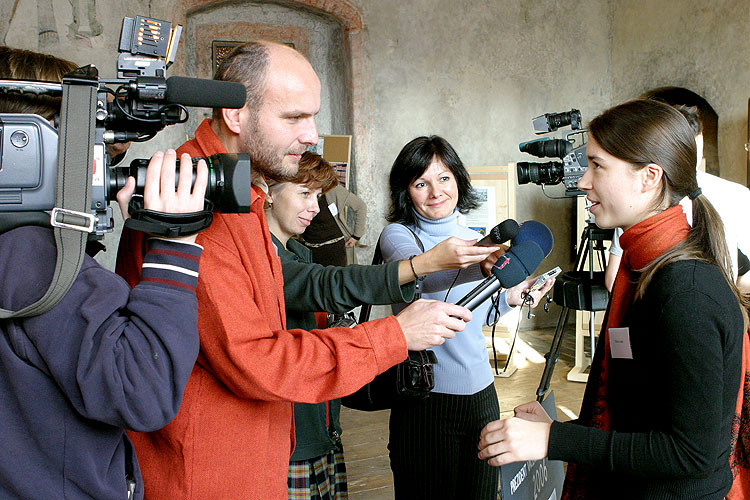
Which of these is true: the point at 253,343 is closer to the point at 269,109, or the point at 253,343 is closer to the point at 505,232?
the point at 269,109

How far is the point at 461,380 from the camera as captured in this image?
1951 mm

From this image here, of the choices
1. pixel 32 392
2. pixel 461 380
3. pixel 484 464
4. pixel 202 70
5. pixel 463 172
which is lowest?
pixel 484 464

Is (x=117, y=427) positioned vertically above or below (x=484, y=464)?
above

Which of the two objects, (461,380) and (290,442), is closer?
(290,442)

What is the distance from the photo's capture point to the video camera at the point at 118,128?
2.53 feet

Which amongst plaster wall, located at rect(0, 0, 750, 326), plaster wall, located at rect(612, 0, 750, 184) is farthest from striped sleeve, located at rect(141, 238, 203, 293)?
plaster wall, located at rect(612, 0, 750, 184)

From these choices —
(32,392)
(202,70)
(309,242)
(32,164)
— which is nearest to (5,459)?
(32,392)

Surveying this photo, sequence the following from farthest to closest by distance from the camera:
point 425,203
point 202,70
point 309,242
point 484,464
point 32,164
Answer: point 202,70, point 309,242, point 425,203, point 484,464, point 32,164

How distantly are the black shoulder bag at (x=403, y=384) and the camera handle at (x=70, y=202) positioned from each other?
927mm

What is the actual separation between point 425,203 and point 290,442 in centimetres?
106

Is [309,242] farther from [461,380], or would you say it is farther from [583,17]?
[583,17]

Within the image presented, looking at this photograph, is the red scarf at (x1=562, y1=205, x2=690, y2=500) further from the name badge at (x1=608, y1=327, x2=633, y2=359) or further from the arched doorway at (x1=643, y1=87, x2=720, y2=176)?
the arched doorway at (x1=643, y1=87, x2=720, y2=176)

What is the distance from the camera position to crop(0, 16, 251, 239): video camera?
771mm

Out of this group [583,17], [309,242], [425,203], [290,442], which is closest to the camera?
[290,442]
